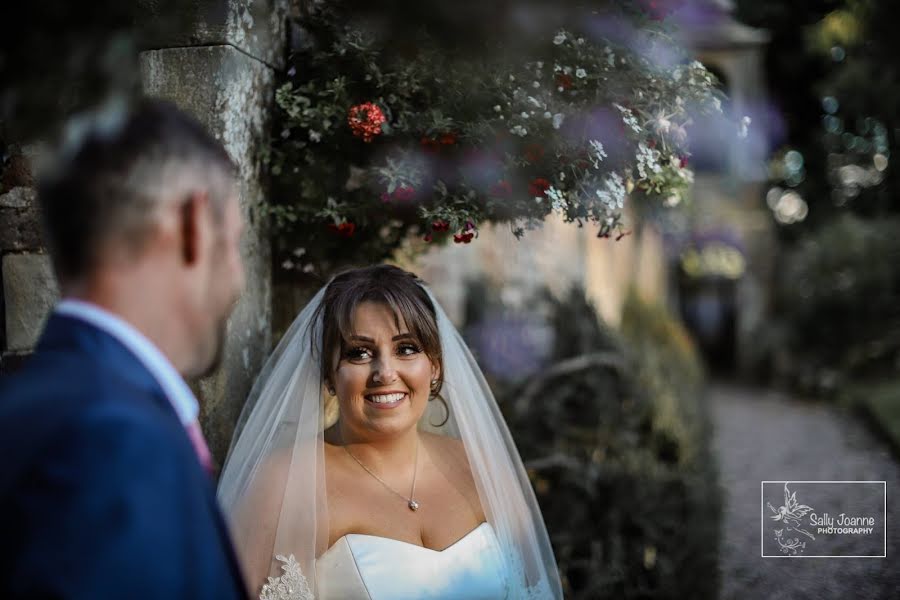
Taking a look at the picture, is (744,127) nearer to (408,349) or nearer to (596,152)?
(596,152)

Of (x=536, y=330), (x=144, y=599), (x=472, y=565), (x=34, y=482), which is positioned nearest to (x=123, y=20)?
(x=34, y=482)

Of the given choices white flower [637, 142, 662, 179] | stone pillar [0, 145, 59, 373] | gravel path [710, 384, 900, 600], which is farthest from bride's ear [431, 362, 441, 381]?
gravel path [710, 384, 900, 600]

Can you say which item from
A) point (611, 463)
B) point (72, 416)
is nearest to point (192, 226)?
→ point (72, 416)

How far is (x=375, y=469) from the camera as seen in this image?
2.34 m

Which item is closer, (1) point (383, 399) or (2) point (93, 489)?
(2) point (93, 489)

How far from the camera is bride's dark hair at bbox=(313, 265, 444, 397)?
2275 mm

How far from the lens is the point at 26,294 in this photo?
2.34 metres

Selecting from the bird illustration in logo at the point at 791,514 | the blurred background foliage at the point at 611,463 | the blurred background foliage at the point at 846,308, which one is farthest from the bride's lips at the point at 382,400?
the blurred background foliage at the point at 846,308

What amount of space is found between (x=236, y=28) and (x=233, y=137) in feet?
1.00

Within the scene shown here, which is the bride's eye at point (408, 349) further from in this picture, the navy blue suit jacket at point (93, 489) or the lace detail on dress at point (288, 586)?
the navy blue suit jacket at point (93, 489)

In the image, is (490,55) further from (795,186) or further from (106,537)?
(795,186)

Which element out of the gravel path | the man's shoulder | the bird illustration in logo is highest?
the man's shoulder

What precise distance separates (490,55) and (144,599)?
61.7 inches

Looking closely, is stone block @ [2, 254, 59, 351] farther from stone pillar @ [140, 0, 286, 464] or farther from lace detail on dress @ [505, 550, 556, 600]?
lace detail on dress @ [505, 550, 556, 600]
